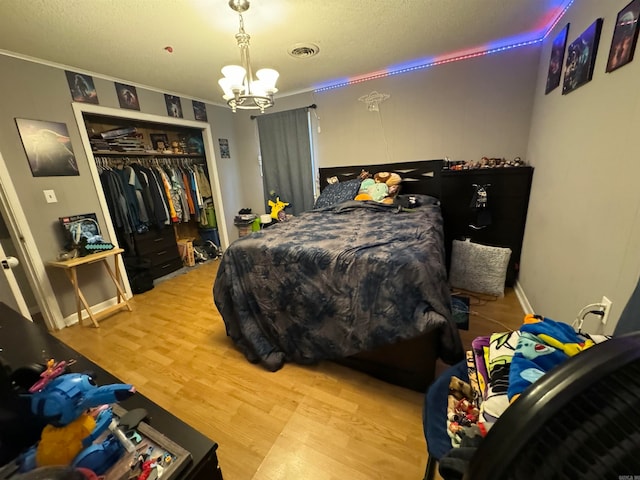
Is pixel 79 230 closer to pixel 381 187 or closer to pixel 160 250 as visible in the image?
pixel 160 250

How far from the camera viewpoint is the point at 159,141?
3.68 metres

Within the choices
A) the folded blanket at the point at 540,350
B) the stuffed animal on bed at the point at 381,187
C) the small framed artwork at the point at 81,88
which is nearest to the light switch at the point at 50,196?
the small framed artwork at the point at 81,88

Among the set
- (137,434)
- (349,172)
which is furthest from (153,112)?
(137,434)

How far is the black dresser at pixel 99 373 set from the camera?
552 mm

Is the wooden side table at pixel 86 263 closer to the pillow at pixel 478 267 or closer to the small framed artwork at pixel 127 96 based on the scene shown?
the small framed artwork at pixel 127 96

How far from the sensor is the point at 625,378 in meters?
0.25

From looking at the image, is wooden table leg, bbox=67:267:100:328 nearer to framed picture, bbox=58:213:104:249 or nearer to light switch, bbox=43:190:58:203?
framed picture, bbox=58:213:104:249

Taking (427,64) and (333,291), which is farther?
(427,64)

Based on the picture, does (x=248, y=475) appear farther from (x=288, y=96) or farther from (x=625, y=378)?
(x=288, y=96)

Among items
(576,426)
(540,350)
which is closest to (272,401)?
(540,350)

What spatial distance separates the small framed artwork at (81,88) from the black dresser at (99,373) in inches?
88.6

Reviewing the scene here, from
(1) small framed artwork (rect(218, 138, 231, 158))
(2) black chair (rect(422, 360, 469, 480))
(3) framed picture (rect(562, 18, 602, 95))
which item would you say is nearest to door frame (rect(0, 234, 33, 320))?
(2) black chair (rect(422, 360, 469, 480))

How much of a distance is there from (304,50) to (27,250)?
296 centimetres

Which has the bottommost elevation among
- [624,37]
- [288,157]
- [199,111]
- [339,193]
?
[339,193]
